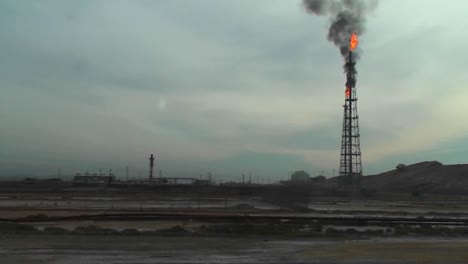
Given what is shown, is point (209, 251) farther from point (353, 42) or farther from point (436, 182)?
point (436, 182)

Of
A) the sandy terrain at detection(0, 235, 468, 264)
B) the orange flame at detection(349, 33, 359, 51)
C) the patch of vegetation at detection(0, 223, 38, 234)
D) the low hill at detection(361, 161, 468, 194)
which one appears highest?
the orange flame at detection(349, 33, 359, 51)

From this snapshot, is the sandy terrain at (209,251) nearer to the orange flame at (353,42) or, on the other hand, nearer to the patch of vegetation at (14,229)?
the patch of vegetation at (14,229)

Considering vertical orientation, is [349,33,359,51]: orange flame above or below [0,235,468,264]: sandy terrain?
above

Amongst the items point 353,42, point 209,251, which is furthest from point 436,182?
point 209,251

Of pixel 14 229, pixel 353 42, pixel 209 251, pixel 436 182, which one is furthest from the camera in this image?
pixel 436 182

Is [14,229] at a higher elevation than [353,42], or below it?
below

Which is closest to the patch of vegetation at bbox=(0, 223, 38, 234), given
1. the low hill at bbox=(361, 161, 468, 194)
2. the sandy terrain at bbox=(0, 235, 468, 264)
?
the sandy terrain at bbox=(0, 235, 468, 264)

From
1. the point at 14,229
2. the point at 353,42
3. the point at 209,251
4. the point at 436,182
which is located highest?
the point at 353,42

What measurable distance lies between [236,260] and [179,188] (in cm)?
12043

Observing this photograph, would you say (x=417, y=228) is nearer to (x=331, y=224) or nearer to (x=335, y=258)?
(x=331, y=224)

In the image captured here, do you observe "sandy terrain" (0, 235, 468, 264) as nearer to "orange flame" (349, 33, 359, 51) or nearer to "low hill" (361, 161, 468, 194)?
"orange flame" (349, 33, 359, 51)

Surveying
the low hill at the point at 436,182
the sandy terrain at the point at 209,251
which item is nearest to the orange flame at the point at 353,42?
the low hill at the point at 436,182

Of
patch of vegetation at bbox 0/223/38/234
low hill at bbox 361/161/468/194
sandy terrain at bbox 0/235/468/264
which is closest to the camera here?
sandy terrain at bbox 0/235/468/264

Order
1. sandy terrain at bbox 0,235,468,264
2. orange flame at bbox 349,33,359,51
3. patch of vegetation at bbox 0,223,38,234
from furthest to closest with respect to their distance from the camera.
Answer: orange flame at bbox 349,33,359,51 < patch of vegetation at bbox 0,223,38,234 < sandy terrain at bbox 0,235,468,264
